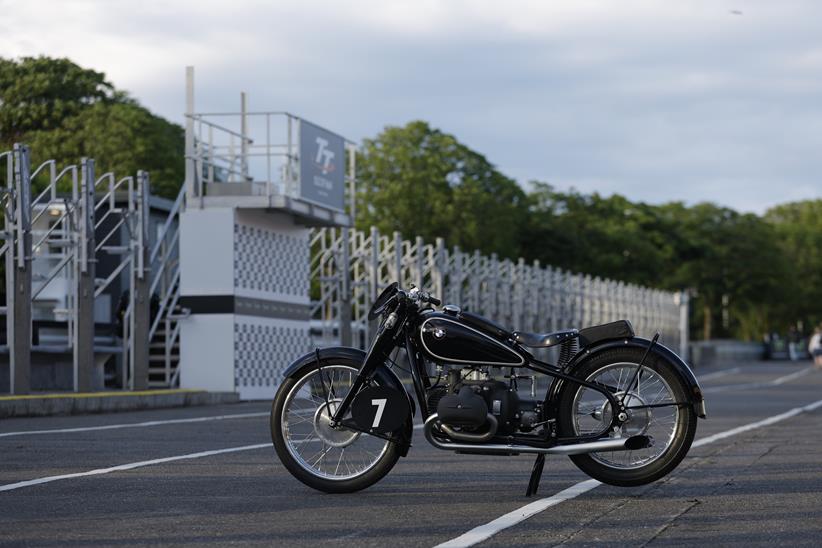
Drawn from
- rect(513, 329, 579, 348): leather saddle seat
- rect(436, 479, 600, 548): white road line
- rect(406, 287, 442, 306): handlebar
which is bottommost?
rect(436, 479, 600, 548): white road line

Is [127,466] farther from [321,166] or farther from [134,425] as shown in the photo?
[321,166]

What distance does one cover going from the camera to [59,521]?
732 cm

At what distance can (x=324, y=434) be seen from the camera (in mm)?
8789

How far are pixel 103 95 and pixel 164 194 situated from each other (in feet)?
22.6

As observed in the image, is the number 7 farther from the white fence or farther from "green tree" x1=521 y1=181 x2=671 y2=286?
"green tree" x1=521 y1=181 x2=671 y2=286

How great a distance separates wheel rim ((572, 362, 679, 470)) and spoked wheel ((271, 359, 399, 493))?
1.08 metres

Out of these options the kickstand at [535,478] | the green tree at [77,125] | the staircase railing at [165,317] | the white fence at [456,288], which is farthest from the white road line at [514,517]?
the green tree at [77,125]

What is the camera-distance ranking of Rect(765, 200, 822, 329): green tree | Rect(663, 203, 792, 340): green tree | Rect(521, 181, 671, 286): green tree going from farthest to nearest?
Rect(765, 200, 822, 329): green tree, Rect(663, 203, 792, 340): green tree, Rect(521, 181, 671, 286): green tree

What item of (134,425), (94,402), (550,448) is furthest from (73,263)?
(550,448)

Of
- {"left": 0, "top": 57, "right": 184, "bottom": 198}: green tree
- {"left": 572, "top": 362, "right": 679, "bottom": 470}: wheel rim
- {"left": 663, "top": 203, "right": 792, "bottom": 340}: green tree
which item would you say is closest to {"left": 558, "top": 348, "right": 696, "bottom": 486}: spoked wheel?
{"left": 572, "top": 362, "right": 679, "bottom": 470}: wheel rim

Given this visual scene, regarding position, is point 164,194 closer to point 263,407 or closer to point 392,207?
point 392,207

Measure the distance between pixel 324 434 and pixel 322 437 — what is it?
0.02 metres

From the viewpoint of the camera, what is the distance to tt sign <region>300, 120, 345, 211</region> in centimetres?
2759

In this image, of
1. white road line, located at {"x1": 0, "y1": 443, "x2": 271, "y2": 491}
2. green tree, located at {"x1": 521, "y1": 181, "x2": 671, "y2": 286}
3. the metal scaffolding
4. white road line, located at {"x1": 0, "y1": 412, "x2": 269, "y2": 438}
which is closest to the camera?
white road line, located at {"x1": 0, "y1": 443, "x2": 271, "y2": 491}
